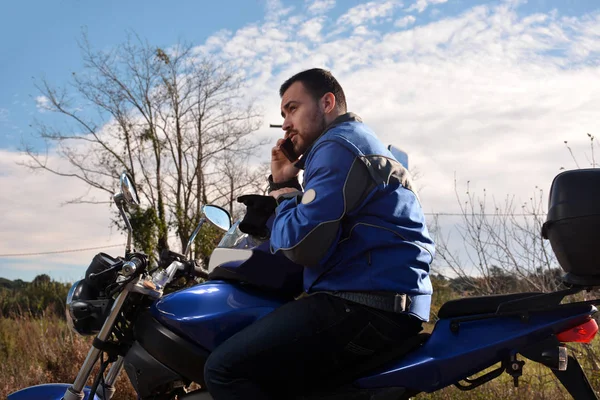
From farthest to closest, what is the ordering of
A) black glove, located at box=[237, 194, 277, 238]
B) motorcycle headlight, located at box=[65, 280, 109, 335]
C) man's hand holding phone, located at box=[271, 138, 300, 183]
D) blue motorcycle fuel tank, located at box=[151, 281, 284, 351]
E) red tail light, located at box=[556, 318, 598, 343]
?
1. man's hand holding phone, located at box=[271, 138, 300, 183]
2. motorcycle headlight, located at box=[65, 280, 109, 335]
3. black glove, located at box=[237, 194, 277, 238]
4. blue motorcycle fuel tank, located at box=[151, 281, 284, 351]
5. red tail light, located at box=[556, 318, 598, 343]

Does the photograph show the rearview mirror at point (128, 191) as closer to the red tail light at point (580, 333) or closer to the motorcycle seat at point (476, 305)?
the motorcycle seat at point (476, 305)

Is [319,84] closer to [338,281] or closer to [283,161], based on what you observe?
[283,161]

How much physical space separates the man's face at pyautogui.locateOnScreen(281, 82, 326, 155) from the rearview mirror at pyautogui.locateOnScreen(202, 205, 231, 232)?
56 cm

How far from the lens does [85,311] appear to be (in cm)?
278

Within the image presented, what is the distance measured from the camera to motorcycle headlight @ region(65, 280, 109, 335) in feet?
9.09

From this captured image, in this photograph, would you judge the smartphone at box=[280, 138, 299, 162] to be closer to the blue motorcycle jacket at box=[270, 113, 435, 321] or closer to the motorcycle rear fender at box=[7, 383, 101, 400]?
the blue motorcycle jacket at box=[270, 113, 435, 321]

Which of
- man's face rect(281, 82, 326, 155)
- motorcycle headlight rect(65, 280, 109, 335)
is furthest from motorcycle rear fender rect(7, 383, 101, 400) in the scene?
man's face rect(281, 82, 326, 155)

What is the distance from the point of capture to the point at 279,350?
7.48 feet

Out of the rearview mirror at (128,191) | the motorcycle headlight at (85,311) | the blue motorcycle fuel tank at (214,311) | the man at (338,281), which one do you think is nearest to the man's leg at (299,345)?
the man at (338,281)

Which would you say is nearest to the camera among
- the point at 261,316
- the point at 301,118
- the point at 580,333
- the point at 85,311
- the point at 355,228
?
the point at 580,333

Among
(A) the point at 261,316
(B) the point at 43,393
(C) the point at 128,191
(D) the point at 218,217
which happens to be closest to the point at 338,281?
(A) the point at 261,316

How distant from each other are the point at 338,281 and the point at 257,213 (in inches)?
20.7

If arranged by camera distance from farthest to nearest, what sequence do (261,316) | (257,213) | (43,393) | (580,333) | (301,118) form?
(43,393), (301,118), (257,213), (261,316), (580,333)

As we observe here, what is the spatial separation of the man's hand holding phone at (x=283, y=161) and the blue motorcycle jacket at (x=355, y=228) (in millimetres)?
439
